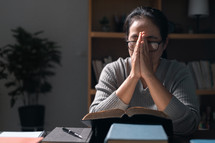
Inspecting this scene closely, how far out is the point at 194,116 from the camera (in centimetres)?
121

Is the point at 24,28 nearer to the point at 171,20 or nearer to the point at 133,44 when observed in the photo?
the point at 171,20

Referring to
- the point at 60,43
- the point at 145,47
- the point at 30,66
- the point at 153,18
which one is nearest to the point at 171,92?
the point at 145,47

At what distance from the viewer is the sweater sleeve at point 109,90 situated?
1285 mm

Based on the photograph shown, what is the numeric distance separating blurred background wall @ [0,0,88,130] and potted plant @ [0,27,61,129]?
0.18 metres

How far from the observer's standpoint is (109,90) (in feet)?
4.71

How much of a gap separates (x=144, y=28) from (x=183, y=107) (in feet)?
1.47

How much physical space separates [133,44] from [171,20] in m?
1.43

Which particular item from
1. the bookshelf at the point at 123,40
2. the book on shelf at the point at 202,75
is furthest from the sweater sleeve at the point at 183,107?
the bookshelf at the point at 123,40

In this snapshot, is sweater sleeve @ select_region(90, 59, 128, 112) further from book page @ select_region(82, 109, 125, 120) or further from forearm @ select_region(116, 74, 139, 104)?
book page @ select_region(82, 109, 125, 120)

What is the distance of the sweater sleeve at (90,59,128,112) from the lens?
1.29m

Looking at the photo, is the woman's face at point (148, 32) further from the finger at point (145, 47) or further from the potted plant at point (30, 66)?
the potted plant at point (30, 66)

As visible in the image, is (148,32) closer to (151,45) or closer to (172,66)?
(151,45)

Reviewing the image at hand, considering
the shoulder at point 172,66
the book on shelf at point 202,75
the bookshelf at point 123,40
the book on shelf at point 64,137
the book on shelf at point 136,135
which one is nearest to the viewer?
the book on shelf at point 136,135

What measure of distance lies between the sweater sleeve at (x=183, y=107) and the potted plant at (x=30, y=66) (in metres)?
1.62
